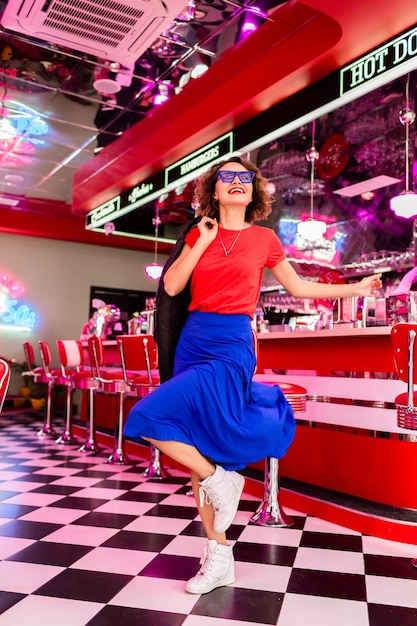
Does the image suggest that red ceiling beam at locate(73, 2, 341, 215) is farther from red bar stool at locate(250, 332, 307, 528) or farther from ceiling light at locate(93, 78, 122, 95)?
red bar stool at locate(250, 332, 307, 528)

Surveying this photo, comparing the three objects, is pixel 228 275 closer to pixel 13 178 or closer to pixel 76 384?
pixel 76 384

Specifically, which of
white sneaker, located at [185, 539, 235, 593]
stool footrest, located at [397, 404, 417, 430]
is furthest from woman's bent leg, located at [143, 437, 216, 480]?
stool footrest, located at [397, 404, 417, 430]

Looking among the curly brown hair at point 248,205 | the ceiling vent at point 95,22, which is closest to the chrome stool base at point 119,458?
the curly brown hair at point 248,205

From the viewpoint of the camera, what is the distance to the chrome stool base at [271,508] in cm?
330

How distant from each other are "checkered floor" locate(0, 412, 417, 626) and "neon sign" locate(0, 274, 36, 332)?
7012 mm

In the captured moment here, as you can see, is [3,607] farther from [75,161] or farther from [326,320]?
[75,161]

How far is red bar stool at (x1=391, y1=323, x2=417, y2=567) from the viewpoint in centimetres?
256

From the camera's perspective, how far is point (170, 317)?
2.38m

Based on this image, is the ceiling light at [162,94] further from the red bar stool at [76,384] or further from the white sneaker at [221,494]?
the white sneaker at [221,494]

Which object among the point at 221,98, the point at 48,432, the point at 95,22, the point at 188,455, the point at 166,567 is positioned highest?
the point at 95,22

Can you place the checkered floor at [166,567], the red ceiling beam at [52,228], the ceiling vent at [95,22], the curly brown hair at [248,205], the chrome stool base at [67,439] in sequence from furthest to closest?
the red ceiling beam at [52,228] < the chrome stool base at [67,439] < the ceiling vent at [95,22] < the curly brown hair at [248,205] < the checkered floor at [166,567]

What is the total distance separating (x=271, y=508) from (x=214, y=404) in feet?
4.80

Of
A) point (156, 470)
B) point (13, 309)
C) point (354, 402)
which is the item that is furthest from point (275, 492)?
point (13, 309)

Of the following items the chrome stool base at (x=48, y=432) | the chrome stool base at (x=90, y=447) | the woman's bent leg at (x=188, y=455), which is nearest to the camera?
the woman's bent leg at (x=188, y=455)
